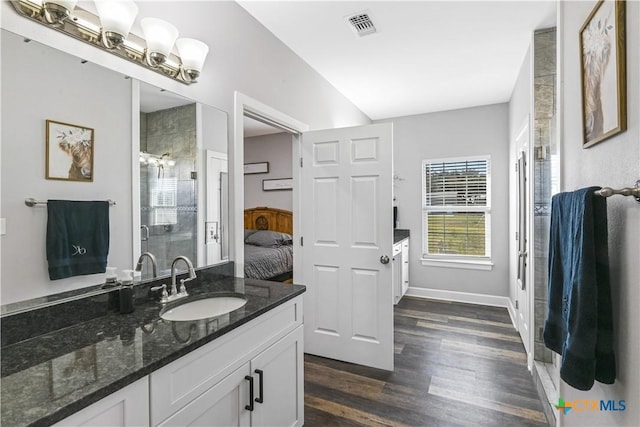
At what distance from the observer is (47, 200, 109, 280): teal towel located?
3.79ft

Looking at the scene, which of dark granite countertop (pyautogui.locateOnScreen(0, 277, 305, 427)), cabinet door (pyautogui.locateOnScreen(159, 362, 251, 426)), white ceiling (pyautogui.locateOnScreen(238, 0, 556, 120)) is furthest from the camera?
white ceiling (pyautogui.locateOnScreen(238, 0, 556, 120))

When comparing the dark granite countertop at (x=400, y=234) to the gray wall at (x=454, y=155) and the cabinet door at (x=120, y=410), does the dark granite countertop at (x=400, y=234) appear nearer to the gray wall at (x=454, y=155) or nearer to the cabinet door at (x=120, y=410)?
the gray wall at (x=454, y=155)

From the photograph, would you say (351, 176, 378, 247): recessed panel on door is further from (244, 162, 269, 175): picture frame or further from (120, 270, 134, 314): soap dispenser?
(244, 162, 269, 175): picture frame

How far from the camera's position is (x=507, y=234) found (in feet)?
13.3

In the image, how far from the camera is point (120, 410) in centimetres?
82

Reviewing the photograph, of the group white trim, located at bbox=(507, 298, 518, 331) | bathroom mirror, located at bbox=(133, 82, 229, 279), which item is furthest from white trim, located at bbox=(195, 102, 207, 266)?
white trim, located at bbox=(507, 298, 518, 331)

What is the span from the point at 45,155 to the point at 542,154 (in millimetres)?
3053

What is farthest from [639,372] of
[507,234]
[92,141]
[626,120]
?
[507,234]

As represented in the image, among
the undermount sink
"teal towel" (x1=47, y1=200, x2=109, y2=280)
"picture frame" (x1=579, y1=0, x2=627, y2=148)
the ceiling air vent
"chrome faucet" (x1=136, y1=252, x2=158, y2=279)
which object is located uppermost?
the ceiling air vent

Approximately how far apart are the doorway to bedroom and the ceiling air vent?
2618 mm

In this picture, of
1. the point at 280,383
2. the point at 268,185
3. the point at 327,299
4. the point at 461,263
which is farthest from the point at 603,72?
the point at 268,185

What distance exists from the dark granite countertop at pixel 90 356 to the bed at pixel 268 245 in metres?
2.25

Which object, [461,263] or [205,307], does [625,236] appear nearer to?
[205,307]

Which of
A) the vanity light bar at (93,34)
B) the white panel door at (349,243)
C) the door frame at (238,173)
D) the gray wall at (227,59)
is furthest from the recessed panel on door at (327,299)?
the vanity light bar at (93,34)
